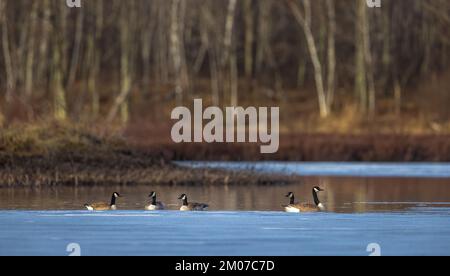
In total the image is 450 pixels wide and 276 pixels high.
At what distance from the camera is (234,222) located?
18.4 metres

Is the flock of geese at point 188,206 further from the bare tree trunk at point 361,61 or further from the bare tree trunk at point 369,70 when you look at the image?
the bare tree trunk at point 361,61

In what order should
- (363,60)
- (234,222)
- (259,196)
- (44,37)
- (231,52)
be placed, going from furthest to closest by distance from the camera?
1. (231,52)
2. (363,60)
3. (44,37)
4. (259,196)
5. (234,222)

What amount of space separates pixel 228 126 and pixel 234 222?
22892 millimetres

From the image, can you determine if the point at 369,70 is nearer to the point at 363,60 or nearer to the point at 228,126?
the point at 363,60

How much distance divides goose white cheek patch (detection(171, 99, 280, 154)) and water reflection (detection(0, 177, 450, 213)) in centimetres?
917

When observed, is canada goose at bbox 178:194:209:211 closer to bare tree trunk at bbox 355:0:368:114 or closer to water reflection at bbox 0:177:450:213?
water reflection at bbox 0:177:450:213

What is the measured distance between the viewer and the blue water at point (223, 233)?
15227 mm

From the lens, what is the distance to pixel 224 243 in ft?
51.8

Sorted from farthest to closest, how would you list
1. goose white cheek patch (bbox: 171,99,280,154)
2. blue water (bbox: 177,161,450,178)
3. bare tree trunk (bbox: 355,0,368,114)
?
bare tree trunk (bbox: 355,0,368,114)
goose white cheek patch (bbox: 171,99,280,154)
blue water (bbox: 177,161,450,178)

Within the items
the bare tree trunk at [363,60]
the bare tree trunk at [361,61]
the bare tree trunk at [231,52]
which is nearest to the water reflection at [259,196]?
the bare tree trunk at [363,60]

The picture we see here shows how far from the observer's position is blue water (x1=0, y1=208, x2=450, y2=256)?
599 inches

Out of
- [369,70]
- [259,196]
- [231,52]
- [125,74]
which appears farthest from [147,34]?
[259,196]

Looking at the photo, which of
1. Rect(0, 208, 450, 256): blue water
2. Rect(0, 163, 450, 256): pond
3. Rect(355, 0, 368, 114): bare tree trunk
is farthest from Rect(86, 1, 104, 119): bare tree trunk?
Rect(0, 208, 450, 256): blue water
